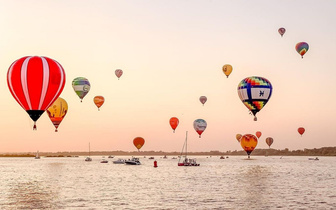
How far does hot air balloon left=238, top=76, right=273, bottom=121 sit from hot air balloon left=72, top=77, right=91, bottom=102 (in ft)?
90.9

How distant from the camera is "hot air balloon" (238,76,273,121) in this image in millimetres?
80375

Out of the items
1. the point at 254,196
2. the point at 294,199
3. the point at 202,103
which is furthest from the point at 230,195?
the point at 202,103

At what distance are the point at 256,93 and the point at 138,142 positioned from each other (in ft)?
230

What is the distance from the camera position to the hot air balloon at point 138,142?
471 ft

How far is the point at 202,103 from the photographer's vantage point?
11431 cm

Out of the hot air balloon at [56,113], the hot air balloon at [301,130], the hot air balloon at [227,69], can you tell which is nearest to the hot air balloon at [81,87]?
the hot air balloon at [56,113]

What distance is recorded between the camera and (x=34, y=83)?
52.3 meters

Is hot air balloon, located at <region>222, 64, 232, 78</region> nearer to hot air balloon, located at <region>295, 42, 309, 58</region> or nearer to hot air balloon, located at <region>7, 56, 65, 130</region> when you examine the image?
hot air balloon, located at <region>295, 42, 309, 58</region>

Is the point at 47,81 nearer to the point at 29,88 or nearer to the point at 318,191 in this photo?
the point at 29,88

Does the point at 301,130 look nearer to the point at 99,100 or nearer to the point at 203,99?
the point at 203,99

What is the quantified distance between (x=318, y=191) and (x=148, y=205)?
2571 cm

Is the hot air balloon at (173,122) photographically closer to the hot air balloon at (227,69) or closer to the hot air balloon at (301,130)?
the hot air balloon at (227,69)

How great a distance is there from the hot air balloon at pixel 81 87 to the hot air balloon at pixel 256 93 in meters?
27.7

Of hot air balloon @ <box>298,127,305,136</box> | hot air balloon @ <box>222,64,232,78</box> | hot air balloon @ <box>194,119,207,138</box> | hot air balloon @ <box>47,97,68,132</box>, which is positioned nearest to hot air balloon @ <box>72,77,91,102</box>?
hot air balloon @ <box>47,97,68,132</box>
